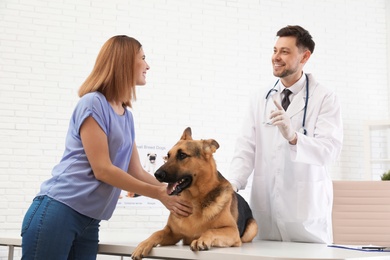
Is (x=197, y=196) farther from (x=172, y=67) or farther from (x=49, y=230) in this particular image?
(x=172, y=67)

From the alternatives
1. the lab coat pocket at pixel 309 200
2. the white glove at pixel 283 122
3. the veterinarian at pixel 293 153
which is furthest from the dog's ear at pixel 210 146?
the lab coat pocket at pixel 309 200

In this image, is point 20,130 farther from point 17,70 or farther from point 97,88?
point 97,88

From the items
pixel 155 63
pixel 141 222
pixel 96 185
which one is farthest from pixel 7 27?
pixel 96 185

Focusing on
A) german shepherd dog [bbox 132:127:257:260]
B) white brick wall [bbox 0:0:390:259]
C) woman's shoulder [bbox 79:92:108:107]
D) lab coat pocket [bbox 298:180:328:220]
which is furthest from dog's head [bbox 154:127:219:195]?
white brick wall [bbox 0:0:390:259]

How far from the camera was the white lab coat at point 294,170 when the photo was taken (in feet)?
9.51

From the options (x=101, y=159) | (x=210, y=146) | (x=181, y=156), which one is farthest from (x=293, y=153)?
(x=101, y=159)

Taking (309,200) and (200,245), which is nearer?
(200,245)

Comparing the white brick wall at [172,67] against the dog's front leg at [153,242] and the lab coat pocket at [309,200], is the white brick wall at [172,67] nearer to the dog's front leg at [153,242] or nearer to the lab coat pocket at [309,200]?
the lab coat pocket at [309,200]

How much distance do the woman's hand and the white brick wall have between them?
14.8ft

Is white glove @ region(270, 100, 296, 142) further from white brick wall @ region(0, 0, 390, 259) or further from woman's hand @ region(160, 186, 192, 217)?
white brick wall @ region(0, 0, 390, 259)

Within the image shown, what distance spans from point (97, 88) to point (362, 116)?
6.75 meters

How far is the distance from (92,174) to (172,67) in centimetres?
514

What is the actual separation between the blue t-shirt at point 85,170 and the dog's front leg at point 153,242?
211 mm

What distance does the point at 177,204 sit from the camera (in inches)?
91.0
